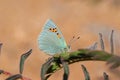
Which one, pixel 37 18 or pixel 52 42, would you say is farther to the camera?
pixel 37 18

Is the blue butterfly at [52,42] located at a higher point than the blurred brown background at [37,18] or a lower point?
lower

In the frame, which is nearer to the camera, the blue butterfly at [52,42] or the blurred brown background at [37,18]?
the blue butterfly at [52,42]

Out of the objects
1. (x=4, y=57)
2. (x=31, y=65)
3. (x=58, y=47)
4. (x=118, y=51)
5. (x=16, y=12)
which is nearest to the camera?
(x=118, y=51)

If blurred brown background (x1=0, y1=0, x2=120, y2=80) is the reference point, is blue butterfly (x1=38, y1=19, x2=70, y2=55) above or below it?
below

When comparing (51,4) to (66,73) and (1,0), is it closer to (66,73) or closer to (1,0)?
(1,0)

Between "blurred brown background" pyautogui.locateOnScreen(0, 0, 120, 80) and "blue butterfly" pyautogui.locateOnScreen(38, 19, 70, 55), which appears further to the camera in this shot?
"blurred brown background" pyautogui.locateOnScreen(0, 0, 120, 80)

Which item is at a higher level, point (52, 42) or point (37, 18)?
point (37, 18)

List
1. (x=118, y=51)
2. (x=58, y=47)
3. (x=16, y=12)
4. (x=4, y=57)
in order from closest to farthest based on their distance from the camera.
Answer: (x=118, y=51) < (x=58, y=47) < (x=4, y=57) < (x=16, y=12)

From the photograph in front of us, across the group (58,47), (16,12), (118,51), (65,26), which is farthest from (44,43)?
(16,12)
